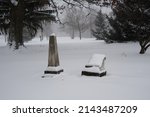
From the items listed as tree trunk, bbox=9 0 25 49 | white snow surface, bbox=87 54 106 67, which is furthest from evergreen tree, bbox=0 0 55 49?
white snow surface, bbox=87 54 106 67

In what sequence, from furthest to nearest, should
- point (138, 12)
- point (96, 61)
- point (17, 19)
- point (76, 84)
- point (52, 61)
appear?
1. point (17, 19)
2. point (138, 12)
3. point (52, 61)
4. point (96, 61)
5. point (76, 84)

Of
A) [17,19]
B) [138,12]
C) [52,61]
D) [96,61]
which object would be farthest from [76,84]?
[17,19]

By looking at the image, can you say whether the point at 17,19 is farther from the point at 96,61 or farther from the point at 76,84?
the point at 76,84

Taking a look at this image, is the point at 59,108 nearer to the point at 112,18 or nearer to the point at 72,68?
the point at 72,68

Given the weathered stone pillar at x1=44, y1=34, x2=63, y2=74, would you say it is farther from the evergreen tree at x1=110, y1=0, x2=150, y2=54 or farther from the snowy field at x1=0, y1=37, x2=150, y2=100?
the evergreen tree at x1=110, y1=0, x2=150, y2=54

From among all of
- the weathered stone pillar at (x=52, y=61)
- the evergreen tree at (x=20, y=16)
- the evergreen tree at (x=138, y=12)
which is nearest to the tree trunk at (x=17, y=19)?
the evergreen tree at (x=20, y=16)

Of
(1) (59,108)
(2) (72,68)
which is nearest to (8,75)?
(2) (72,68)

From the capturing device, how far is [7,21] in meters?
23.4

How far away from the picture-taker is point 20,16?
810 inches

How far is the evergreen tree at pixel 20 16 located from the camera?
806 inches

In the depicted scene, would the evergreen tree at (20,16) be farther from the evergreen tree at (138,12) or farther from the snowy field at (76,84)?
the snowy field at (76,84)

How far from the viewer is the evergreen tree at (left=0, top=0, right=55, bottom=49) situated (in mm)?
20469

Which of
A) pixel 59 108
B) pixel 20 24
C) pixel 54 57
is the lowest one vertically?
pixel 59 108

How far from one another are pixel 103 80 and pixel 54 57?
7.41 feet
